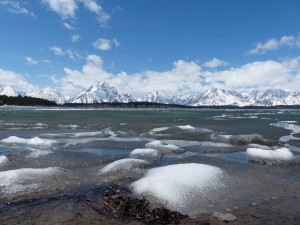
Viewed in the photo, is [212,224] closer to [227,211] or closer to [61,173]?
[227,211]

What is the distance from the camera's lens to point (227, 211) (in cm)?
932

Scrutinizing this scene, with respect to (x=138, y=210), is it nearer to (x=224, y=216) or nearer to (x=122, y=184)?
(x=224, y=216)

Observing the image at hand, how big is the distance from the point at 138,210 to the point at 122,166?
552 centimetres

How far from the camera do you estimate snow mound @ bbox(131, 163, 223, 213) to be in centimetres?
1015

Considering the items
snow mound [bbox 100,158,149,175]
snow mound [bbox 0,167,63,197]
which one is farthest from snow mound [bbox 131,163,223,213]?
snow mound [bbox 0,167,63,197]

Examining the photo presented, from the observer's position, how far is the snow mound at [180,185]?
10151mm

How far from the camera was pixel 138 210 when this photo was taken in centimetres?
922

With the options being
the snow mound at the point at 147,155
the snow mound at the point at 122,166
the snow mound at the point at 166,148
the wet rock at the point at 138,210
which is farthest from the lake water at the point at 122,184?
the wet rock at the point at 138,210

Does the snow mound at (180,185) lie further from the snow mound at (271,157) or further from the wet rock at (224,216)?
the snow mound at (271,157)

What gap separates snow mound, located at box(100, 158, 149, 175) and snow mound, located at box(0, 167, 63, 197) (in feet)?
6.78

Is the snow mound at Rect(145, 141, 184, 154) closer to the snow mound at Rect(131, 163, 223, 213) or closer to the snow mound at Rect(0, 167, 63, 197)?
the snow mound at Rect(131, 163, 223, 213)

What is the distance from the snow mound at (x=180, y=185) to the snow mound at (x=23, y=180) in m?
3.64

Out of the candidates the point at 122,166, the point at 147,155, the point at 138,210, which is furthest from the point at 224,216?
the point at 147,155

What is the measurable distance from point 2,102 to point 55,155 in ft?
615
